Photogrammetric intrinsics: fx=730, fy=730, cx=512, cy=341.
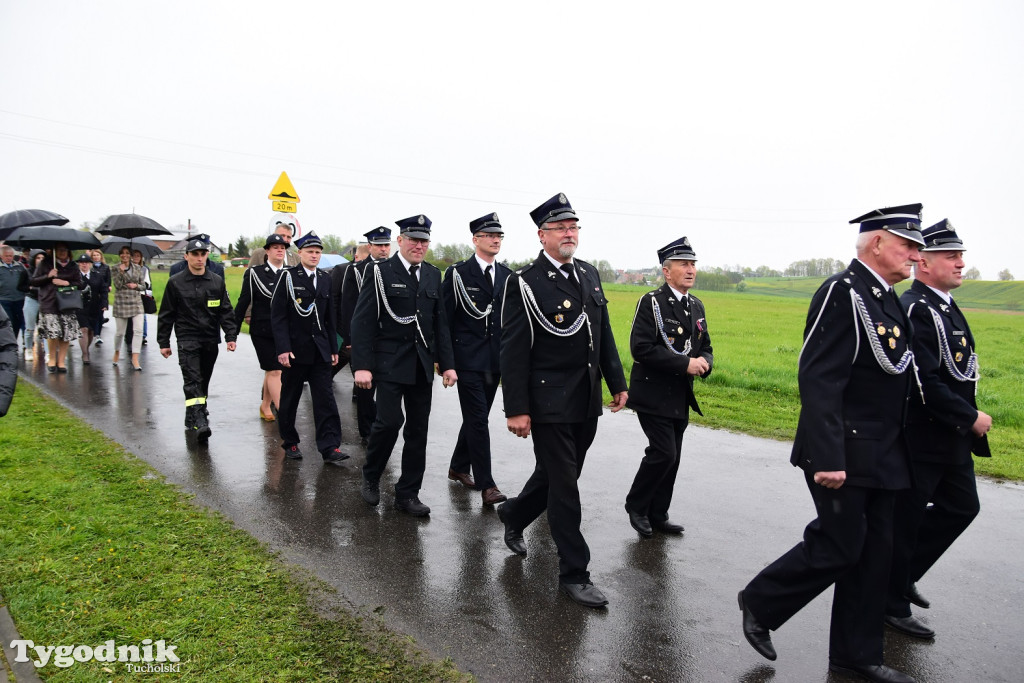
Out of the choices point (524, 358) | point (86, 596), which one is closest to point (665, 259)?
point (524, 358)

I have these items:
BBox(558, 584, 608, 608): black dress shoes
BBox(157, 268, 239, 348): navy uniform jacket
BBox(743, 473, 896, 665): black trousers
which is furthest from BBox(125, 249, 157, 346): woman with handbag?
BBox(743, 473, 896, 665): black trousers

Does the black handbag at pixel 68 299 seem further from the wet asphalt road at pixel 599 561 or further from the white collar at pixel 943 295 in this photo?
the white collar at pixel 943 295

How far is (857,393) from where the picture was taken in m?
3.56

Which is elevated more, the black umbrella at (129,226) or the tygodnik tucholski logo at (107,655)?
the black umbrella at (129,226)

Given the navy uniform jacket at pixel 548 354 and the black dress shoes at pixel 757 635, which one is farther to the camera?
the navy uniform jacket at pixel 548 354

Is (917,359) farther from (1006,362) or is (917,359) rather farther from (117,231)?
(1006,362)

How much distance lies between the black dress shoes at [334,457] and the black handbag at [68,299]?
24.8ft

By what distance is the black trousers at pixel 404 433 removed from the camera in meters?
5.75

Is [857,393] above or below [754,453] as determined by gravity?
above

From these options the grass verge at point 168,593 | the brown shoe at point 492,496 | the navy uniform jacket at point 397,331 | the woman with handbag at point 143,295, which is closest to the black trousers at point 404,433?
the navy uniform jacket at point 397,331

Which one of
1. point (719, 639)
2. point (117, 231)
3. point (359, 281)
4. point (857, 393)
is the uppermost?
point (117, 231)

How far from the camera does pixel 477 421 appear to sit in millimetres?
6078

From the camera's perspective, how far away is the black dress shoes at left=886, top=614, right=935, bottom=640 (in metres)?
3.90

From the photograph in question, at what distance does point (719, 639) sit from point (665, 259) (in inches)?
113
